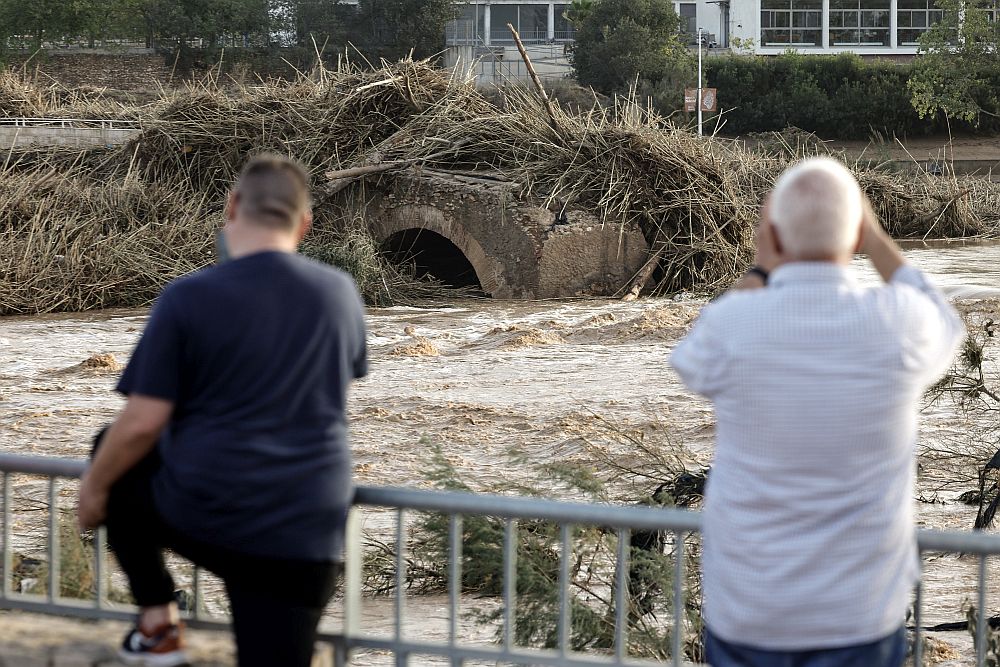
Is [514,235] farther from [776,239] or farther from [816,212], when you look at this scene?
[816,212]

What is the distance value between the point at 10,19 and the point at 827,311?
6021cm

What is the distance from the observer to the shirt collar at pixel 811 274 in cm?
264

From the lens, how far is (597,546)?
6461 mm

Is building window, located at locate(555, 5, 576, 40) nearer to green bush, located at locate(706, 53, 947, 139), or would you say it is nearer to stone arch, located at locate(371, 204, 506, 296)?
green bush, located at locate(706, 53, 947, 139)

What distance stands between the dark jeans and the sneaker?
4.55 feet

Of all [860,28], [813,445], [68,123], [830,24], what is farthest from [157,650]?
[860,28]

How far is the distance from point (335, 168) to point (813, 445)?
20118 millimetres

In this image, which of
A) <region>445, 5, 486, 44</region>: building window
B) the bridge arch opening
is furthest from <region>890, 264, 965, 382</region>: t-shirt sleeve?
<region>445, 5, 486, 44</region>: building window

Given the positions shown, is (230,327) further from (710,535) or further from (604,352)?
(604,352)

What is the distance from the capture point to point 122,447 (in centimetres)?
300

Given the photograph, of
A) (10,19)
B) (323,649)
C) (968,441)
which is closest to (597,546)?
(323,649)

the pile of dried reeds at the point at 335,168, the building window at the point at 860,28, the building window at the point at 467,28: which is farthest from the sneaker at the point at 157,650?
the building window at the point at 860,28

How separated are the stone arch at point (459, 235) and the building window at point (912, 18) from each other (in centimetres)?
5359

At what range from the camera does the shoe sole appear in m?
3.29
